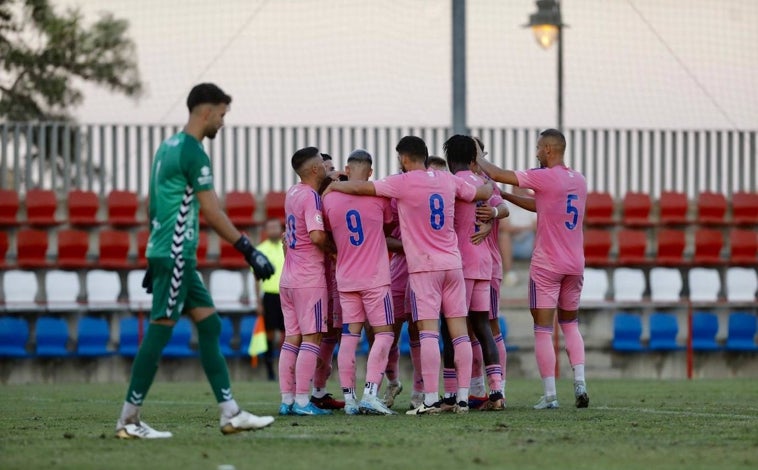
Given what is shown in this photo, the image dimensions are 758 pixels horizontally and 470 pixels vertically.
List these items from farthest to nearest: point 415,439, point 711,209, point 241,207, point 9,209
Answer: point 711,209 → point 241,207 → point 9,209 → point 415,439

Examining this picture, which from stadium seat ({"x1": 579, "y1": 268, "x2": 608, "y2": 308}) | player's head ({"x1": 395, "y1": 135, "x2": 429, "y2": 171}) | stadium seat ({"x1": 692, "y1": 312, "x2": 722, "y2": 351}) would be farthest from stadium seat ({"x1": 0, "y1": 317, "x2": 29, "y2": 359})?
player's head ({"x1": 395, "y1": 135, "x2": 429, "y2": 171})

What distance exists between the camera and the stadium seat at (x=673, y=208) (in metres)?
25.5

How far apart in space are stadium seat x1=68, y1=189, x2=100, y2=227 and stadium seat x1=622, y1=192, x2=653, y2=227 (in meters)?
9.38

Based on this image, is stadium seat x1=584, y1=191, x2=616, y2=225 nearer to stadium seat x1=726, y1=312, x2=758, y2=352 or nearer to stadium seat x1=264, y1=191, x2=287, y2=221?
stadium seat x1=726, y1=312, x2=758, y2=352

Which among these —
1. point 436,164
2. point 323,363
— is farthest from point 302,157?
point 323,363

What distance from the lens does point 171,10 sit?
87.1ft

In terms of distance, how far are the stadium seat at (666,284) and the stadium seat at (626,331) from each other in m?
1.33

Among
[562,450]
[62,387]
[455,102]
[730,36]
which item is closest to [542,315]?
[562,450]

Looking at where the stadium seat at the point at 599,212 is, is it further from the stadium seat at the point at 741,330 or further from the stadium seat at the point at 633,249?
the stadium seat at the point at 741,330

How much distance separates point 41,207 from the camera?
24125mm

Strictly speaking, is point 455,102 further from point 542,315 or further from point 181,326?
point 542,315

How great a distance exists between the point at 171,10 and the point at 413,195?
16346mm

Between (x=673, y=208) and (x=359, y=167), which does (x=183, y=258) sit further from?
(x=673, y=208)

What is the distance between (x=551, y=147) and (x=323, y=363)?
269cm
